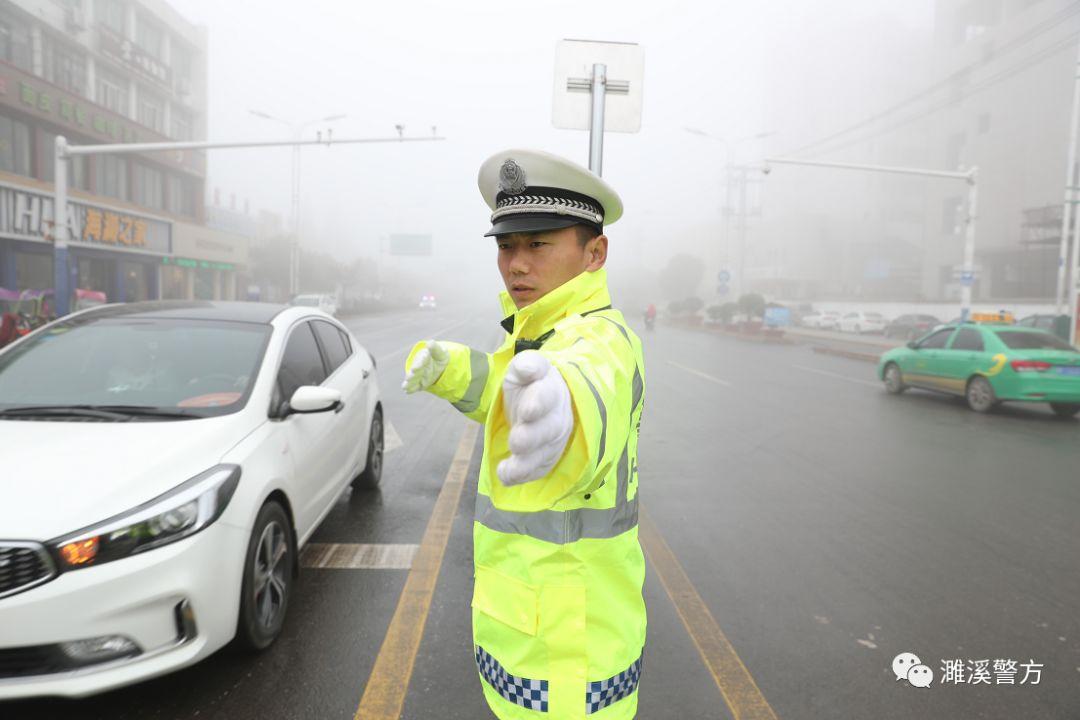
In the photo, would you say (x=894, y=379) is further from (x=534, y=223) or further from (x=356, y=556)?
(x=534, y=223)

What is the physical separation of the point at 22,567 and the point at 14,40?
30974 millimetres

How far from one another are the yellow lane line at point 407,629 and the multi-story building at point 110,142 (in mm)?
26630

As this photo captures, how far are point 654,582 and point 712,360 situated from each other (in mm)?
16239

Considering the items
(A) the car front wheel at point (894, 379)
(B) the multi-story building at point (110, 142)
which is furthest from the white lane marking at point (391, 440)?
(B) the multi-story building at point (110, 142)

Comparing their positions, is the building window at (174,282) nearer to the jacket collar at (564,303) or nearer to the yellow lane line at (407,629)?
the yellow lane line at (407,629)

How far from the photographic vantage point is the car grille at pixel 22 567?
2.27 metres

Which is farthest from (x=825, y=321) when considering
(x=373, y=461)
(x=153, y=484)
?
(x=153, y=484)

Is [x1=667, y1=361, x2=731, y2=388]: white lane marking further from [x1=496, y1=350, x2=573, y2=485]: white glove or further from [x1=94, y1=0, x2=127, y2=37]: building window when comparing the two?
[x1=94, y1=0, x2=127, y2=37]: building window

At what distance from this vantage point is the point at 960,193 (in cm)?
5697

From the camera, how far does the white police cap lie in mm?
1572

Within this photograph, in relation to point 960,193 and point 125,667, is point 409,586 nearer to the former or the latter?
point 125,667

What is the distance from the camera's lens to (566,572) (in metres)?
1.43

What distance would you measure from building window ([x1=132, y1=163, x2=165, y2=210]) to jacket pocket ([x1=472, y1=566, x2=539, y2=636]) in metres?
38.0

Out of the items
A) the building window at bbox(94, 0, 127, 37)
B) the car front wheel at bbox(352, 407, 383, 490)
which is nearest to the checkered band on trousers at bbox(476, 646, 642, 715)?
the car front wheel at bbox(352, 407, 383, 490)
